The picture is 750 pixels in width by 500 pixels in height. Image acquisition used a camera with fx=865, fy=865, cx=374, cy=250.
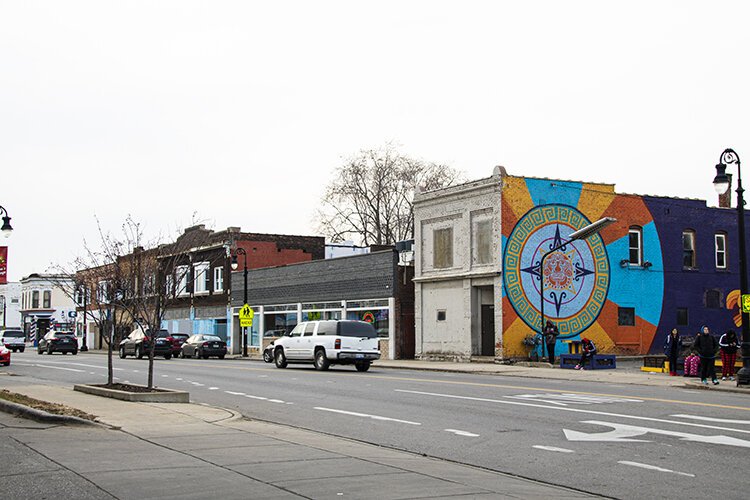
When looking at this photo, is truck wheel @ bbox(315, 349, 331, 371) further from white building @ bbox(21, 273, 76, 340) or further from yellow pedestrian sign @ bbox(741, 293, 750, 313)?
white building @ bbox(21, 273, 76, 340)

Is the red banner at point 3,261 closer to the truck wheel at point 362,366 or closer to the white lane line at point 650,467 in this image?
the truck wheel at point 362,366

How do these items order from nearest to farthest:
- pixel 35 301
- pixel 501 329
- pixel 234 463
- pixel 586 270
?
pixel 234 463 → pixel 501 329 → pixel 586 270 → pixel 35 301

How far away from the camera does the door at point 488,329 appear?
3938cm

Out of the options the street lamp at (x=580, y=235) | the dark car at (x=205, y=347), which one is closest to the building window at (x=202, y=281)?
the dark car at (x=205, y=347)

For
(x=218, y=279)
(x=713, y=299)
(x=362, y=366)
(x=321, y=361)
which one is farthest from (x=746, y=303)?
(x=218, y=279)

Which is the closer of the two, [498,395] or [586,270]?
[498,395]

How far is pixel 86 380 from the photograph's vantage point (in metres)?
27.8

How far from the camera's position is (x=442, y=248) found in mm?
41938

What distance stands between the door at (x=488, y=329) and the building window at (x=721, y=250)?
1414cm

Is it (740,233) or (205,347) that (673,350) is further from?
(205,347)

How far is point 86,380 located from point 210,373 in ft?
15.0

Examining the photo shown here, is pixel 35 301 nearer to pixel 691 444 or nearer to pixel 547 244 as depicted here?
pixel 547 244

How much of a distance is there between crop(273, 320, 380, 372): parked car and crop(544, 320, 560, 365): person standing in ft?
28.8

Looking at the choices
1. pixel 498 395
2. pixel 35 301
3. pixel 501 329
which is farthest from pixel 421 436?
pixel 35 301
